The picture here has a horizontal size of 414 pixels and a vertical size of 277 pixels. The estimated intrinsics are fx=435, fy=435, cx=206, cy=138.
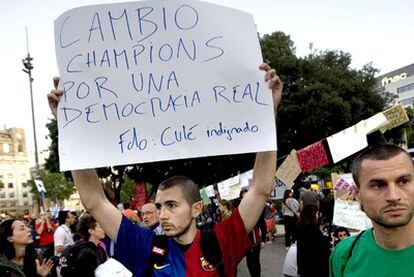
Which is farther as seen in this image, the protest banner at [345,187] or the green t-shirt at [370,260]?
the protest banner at [345,187]

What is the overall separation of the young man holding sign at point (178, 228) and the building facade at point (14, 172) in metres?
107

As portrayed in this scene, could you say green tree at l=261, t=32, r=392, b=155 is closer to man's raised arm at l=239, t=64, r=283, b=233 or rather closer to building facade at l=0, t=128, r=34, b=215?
man's raised arm at l=239, t=64, r=283, b=233

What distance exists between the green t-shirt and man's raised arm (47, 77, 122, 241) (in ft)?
3.98

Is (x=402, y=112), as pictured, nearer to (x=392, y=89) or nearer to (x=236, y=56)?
(x=236, y=56)

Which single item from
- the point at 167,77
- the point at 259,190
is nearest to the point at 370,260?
the point at 259,190

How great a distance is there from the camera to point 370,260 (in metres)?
2.07

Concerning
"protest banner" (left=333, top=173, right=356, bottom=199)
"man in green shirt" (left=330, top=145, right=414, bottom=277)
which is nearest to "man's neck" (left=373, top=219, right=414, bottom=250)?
"man in green shirt" (left=330, top=145, right=414, bottom=277)

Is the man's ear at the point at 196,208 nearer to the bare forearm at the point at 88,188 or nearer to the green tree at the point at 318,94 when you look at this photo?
the bare forearm at the point at 88,188

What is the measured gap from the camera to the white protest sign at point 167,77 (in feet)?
8.34

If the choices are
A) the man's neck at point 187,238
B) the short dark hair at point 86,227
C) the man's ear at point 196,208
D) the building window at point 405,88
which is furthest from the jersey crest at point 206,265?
the building window at point 405,88

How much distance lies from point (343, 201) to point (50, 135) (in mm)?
26825

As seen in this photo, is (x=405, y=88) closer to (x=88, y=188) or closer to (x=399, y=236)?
(x=399, y=236)

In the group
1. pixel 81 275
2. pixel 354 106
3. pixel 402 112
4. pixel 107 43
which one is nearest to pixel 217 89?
pixel 107 43

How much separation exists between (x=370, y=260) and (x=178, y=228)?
1.00 metres
